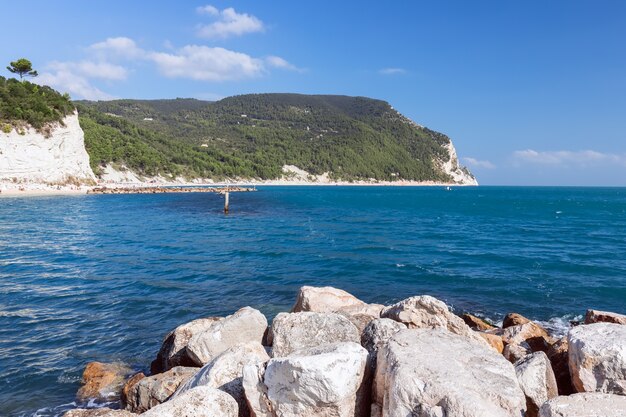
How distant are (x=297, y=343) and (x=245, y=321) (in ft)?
6.78

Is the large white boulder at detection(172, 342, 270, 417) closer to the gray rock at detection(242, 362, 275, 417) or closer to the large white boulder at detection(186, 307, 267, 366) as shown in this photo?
the gray rock at detection(242, 362, 275, 417)

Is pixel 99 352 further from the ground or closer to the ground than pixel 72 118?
closer to the ground

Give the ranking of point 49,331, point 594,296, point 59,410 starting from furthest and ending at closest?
1. point 594,296
2. point 49,331
3. point 59,410

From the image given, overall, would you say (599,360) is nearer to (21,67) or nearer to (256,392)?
(256,392)

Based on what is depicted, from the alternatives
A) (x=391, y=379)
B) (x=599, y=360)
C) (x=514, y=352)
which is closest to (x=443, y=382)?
(x=391, y=379)

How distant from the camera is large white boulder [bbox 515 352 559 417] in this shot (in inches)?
219

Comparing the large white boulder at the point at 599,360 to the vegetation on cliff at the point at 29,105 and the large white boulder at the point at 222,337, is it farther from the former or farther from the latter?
the vegetation on cliff at the point at 29,105

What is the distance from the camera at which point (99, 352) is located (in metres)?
11.4

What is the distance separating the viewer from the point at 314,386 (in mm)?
5016

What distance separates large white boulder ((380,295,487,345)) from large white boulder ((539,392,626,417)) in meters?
3.77

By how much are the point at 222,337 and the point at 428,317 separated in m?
4.44

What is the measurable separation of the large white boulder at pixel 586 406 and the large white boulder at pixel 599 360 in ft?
3.33

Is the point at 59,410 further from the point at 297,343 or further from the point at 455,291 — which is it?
the point at 455,291

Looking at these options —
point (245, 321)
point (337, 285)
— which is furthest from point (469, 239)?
point (245, 321)
